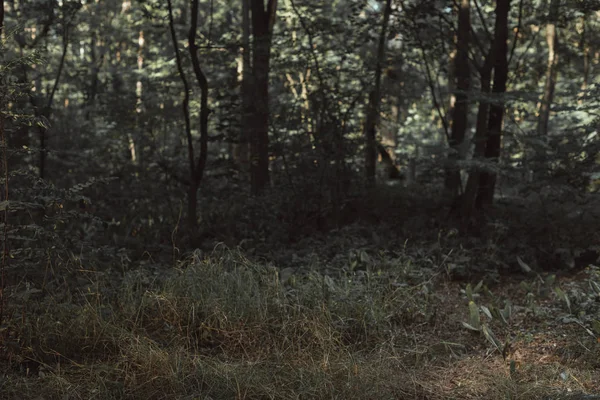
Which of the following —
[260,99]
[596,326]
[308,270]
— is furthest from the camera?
[260,99]

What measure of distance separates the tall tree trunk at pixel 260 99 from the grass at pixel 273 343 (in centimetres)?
423

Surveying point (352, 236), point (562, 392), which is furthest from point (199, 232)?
point (562, 392)

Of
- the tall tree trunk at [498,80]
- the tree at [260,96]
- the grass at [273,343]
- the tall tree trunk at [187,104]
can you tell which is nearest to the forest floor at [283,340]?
the grass at [273,343]

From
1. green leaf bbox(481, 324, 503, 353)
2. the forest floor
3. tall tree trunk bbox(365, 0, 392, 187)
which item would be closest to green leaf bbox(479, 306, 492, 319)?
the forest floor

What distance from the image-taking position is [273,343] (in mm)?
4270

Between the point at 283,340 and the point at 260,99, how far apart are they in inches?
211

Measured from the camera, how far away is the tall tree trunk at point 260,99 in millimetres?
8953

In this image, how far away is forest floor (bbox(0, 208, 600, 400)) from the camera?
142 inches

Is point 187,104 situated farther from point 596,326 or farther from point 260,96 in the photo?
point 596,326

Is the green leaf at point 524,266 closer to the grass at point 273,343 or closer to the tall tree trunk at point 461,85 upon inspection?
the grass at point 273,343

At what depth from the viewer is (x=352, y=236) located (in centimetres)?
808

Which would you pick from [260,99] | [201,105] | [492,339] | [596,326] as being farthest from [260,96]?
[596,326]

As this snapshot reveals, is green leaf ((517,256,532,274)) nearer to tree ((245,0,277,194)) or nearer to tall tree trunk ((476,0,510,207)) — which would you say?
tall tree trunk ((476,0,510,207))

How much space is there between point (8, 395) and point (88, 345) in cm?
75
